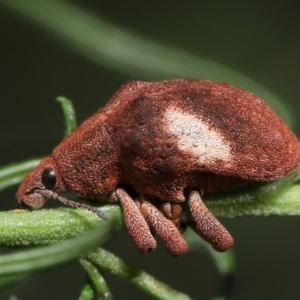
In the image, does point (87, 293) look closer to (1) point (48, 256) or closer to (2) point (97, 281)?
(2) point (97, 281)

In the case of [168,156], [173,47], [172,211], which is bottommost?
[172,211]

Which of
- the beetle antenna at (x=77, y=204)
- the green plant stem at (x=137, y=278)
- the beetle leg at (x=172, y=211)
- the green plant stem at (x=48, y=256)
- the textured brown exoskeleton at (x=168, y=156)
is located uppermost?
the textured brown exoskeleton at (x=168, y=156)

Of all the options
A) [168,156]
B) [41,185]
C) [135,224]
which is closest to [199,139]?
[168,156]

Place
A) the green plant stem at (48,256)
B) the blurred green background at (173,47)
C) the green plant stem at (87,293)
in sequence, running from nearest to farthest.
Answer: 1. the green plant stem at (48,256)
2. the green plant stem at (87,293)
3. the blurred green background at (173,47)

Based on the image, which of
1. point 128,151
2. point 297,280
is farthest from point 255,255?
point 128,151

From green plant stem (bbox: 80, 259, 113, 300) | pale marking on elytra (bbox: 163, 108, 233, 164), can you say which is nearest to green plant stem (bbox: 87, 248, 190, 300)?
green plant stem (bbox: 80, 259, 113, 300)

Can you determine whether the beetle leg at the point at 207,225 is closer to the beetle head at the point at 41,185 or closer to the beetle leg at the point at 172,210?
the beetle leg at the point at 172,210

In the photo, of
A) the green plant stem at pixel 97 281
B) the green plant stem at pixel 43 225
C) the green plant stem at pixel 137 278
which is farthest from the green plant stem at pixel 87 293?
the green plant stem at pixel 43 225

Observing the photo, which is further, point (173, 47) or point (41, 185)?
point (173, 47)
